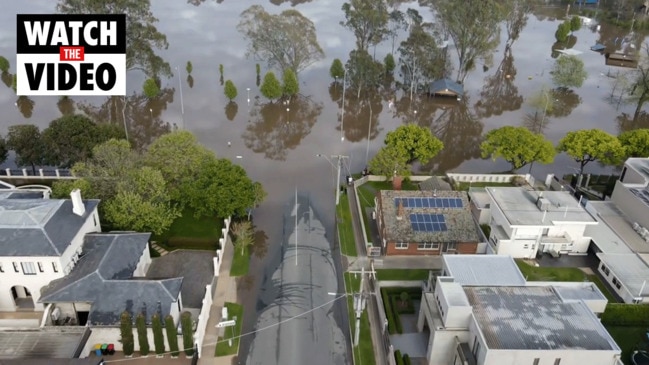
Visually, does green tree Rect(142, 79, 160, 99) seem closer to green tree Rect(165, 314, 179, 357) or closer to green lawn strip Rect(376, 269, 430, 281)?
green lawn strip Rect(376, 269, 430, 281)

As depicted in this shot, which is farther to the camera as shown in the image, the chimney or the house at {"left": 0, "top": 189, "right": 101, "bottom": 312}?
the chimney

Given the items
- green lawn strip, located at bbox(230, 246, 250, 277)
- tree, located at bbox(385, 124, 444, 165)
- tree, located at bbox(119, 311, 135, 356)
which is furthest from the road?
tree, located at bbox(385, 124, 444, 165)

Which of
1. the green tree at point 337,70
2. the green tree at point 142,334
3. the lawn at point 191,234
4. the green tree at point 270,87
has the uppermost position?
the green tree at point 337,70

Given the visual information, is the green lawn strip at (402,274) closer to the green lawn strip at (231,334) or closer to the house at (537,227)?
the house at (537,227)

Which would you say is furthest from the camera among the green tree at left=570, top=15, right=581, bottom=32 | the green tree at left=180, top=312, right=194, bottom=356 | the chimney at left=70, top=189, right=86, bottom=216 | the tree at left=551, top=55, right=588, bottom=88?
the green tree at left=570, top=15, right=581, bottom=32

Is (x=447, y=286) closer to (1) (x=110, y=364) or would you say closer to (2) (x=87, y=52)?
(1) (x=110, y=364)

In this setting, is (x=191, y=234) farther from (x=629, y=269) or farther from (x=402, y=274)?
(x=629, y=269)

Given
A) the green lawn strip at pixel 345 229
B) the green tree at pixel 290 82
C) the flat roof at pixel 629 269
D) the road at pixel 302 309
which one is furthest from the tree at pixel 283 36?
the flat roof at pixel 629 269
